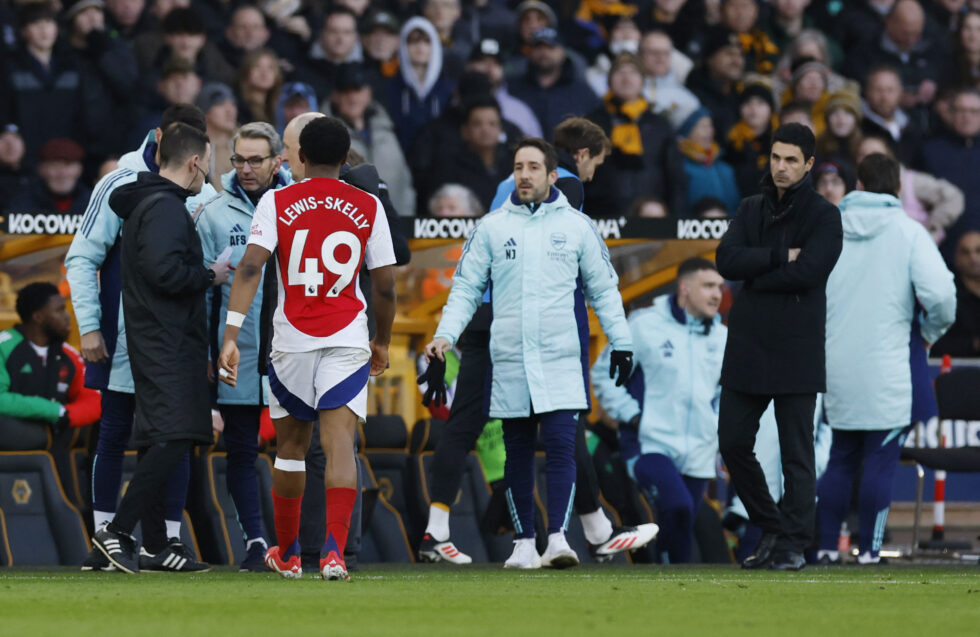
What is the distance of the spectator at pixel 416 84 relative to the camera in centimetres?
1443

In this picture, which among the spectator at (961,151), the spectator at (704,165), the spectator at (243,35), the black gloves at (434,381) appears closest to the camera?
the black gloves at (434,381)

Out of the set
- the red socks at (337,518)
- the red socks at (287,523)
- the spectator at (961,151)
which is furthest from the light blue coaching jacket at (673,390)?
the spectator at (961,151)

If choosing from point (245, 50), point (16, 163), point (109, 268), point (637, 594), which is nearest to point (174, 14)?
point (245, 50)

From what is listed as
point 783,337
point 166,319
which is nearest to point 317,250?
point 166,319

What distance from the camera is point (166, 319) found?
830cm

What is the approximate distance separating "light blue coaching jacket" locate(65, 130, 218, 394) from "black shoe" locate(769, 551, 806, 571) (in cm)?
317

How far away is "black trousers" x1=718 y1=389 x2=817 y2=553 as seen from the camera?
8.89 m

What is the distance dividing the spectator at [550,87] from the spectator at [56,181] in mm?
3845

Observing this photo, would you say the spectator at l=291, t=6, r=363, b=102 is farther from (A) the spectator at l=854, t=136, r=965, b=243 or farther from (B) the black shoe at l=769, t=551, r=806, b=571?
(B) the black shoe at l=769, t=551, r=806, b=571

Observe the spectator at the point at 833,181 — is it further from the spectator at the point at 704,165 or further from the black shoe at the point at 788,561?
the black shoe at the point at 788,561

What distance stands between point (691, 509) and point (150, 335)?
12.7ft

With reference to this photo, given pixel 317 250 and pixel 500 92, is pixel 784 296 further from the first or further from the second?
pixel 500 92

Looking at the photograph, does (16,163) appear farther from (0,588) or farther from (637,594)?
(637,594)

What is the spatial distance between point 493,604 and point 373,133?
25.5 feet
